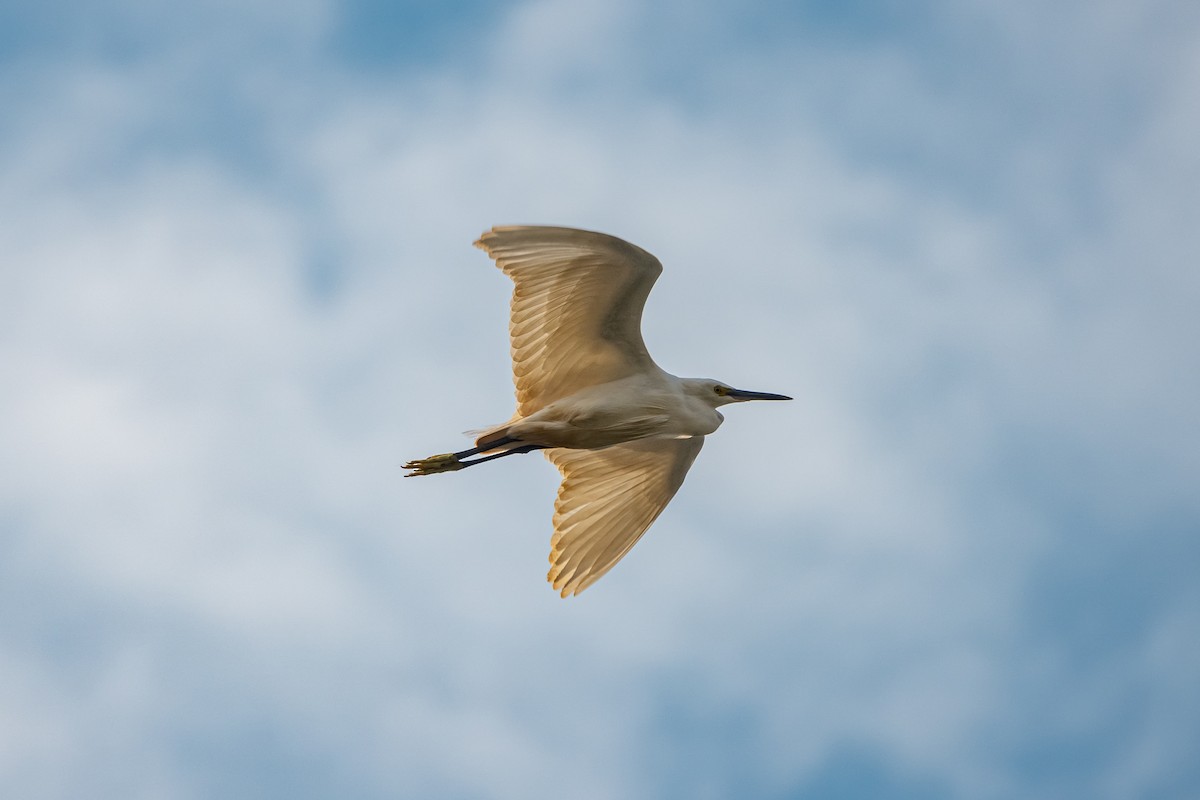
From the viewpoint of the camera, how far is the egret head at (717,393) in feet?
47.9

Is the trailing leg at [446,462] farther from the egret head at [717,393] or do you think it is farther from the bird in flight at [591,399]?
the egret head at [717,393]

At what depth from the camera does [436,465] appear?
569 inches

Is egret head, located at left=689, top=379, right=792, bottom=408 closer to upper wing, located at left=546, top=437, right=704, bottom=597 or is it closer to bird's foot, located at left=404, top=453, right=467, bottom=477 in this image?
upper wing, located at left=546, top=437, right=704, bottom=597

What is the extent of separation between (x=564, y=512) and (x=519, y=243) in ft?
11.2

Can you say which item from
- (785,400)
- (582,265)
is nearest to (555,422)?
(582,265)

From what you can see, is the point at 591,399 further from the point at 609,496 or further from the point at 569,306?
the point at 609,496

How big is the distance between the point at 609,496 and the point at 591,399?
1643 millimetres

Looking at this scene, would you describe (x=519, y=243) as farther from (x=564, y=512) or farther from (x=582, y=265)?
(x=564, y=512)

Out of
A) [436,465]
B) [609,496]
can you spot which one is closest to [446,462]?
[436,465]

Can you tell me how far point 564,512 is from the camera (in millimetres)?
15023

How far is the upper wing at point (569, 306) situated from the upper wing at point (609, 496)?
1.16 metres

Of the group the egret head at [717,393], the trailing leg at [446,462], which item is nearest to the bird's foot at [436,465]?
the trailing leg at [446,462]

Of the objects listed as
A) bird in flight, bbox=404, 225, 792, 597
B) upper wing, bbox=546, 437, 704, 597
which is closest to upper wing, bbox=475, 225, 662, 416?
bird in flight, bbox=404, 225, 792, 597

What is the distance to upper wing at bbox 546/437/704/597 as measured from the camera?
14906mm
